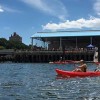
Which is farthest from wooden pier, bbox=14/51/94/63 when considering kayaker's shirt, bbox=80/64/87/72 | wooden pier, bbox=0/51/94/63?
kayaker's shirt, bbox=80/64/87/72

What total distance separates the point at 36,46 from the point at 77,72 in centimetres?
11731

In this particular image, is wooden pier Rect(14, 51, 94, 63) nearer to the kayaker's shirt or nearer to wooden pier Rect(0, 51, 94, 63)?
wooden pier Rect(0, 51, 94, 63)

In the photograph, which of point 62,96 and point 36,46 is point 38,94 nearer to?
point 62,96

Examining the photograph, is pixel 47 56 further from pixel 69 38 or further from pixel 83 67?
pixel 83 67

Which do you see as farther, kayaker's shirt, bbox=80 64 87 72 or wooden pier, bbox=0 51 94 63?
wooden pier, bbox=0 51 94 63

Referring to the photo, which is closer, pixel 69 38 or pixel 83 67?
pixel 83 67

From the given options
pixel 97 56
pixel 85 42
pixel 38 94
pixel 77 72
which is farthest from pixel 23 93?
pixel 85 42

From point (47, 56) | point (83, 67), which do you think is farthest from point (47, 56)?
point (83, 67)

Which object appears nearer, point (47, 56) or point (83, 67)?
point (83, 67)

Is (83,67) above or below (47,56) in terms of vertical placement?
below

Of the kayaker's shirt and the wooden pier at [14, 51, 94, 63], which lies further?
the wooden pier at [14, 51, 94, 63]

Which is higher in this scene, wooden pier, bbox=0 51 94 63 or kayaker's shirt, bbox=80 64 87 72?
wooden pier, bbox=0 51 94 63

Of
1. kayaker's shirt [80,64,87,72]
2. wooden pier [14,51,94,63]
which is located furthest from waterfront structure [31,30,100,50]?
kayaker's shirt [80,64,87,72]

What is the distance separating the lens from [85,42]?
552ft
